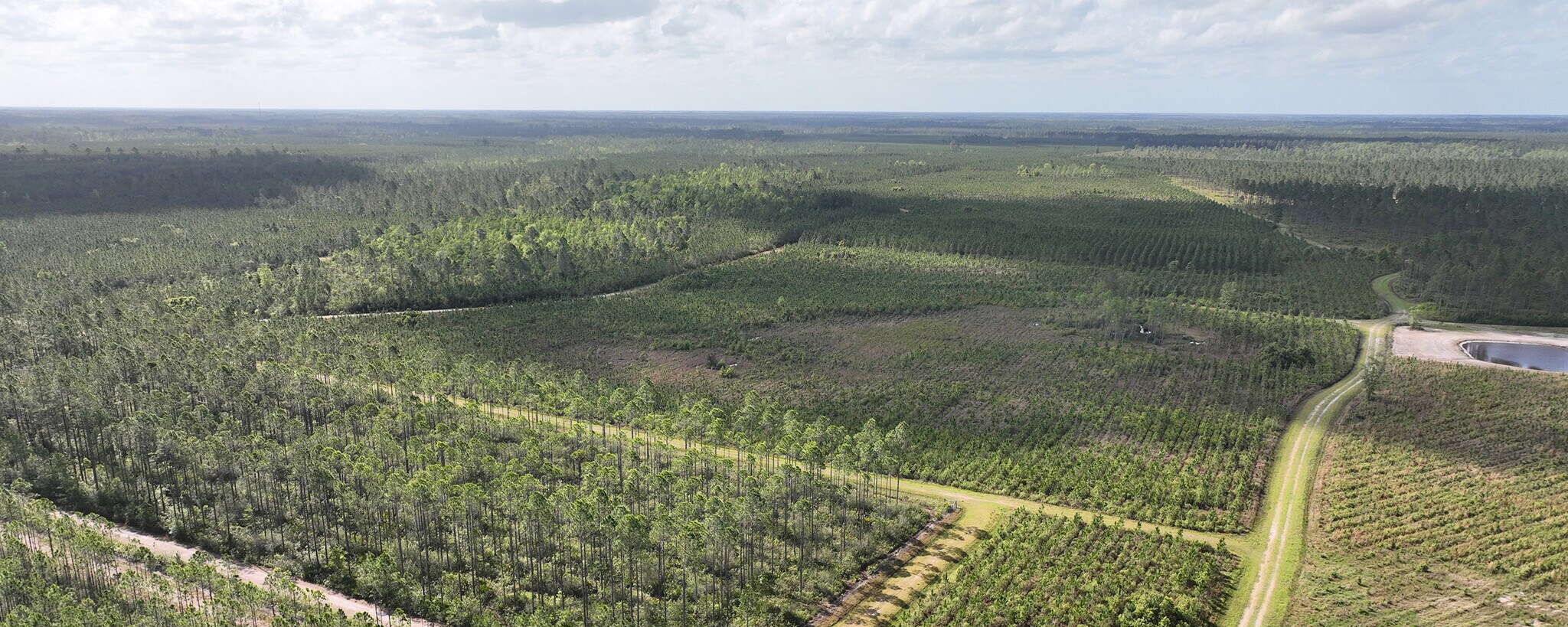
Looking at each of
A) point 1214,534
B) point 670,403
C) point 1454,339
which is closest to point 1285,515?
point 1214,534

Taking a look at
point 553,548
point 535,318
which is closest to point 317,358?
point 535,318

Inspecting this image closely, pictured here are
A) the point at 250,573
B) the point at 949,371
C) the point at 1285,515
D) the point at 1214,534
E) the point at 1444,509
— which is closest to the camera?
the point at 250,573

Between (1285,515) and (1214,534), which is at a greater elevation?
(1285,515)

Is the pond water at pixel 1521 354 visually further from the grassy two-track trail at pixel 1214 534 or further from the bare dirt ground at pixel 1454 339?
the grassy two-track trail at pixel 1214 534

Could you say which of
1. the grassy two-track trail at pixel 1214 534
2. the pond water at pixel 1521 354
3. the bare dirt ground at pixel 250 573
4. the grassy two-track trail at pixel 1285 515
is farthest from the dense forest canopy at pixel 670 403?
the pond water at pixel 1521 354

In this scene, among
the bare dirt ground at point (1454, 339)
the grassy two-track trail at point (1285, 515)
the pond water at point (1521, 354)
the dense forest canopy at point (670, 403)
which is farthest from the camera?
the pond water at point (1521, 354)

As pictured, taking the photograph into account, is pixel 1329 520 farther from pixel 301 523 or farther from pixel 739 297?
pixel 739 297

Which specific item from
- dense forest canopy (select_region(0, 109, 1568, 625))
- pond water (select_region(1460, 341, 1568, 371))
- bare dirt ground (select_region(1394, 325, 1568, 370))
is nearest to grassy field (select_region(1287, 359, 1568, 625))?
dense forest canopy (select_region(0, 109, 1568, 625))

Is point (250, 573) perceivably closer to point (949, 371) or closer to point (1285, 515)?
point (949, 371)
